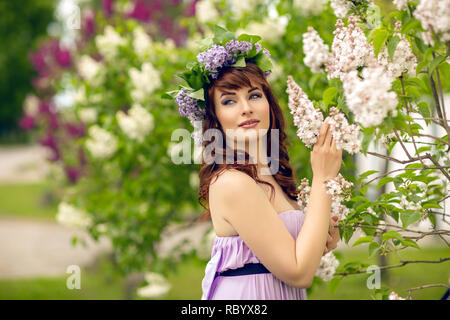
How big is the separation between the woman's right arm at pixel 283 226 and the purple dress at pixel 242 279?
10 centimetres

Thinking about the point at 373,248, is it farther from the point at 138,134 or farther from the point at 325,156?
the point at 138,134

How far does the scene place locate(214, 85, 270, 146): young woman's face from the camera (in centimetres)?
189

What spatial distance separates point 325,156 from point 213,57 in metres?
0.63

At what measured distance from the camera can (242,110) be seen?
1894mm

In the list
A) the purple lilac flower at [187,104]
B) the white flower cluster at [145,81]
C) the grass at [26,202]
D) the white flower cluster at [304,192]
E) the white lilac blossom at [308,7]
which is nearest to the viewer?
the white flower cluster at [304,192]

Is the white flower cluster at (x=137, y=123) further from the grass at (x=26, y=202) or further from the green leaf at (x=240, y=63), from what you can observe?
the grass at (x=26, y=202)

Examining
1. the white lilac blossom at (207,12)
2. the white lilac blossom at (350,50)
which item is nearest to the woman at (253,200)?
the white lilac blossom at (350,50)

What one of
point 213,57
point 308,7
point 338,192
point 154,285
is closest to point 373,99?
point 338,192

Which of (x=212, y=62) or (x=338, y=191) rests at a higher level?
(x=212, y=62)

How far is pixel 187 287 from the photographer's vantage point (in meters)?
7.59

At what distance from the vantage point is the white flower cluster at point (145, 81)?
3.94m

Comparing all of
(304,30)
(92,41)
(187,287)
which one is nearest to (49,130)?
(92,41)
